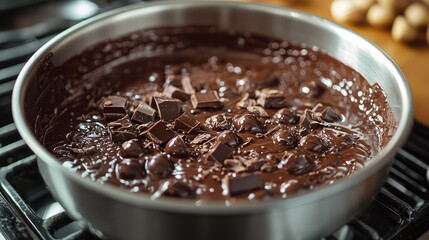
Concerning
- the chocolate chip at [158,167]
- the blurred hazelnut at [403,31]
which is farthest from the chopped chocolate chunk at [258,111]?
the blurred hazelnut at [403,31]

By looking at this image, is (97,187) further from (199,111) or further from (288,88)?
(288,88)

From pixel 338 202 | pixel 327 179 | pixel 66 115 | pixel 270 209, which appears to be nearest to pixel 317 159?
pixel 327 179

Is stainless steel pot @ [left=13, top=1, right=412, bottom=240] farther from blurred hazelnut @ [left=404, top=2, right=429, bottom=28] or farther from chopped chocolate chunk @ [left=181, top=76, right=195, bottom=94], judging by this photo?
blurred hazelnut @ [left=404, top=2, right=429, bottom=28]

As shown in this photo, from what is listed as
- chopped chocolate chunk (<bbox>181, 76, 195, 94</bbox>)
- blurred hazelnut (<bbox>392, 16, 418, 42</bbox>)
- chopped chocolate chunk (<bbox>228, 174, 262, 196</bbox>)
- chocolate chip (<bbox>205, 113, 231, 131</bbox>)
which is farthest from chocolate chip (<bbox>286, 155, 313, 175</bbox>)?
blurred hazelnut (<bbox>392, 16, 418, 42</bbox>)

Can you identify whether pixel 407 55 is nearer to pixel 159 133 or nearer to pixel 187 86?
pixel 187 86

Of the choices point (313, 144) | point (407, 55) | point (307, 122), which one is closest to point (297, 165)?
point (313, 144)

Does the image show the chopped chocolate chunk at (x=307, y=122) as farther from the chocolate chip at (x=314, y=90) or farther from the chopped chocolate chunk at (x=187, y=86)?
the chopped chocolate chunk at (x=187, y=86)
